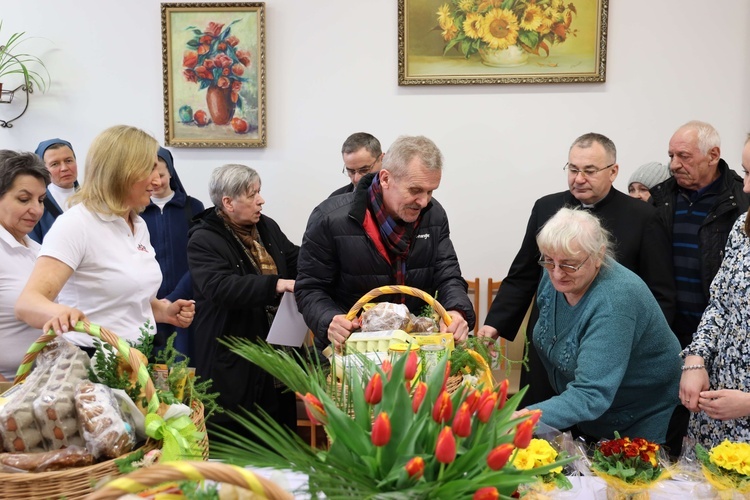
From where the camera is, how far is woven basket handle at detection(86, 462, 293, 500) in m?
0.97

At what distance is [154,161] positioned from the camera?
2.21m

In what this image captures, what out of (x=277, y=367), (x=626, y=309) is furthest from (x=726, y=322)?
(x=277, y=367)

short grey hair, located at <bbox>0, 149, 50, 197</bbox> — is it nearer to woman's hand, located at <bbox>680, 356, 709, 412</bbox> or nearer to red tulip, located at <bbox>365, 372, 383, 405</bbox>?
red tulip, located at <bbox>365, 372, 383, 405</bbox>

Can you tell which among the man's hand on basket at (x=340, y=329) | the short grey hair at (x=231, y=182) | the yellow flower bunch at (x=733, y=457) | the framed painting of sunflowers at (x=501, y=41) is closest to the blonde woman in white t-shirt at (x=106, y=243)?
the man's hand on basket at (x=340, y=329)

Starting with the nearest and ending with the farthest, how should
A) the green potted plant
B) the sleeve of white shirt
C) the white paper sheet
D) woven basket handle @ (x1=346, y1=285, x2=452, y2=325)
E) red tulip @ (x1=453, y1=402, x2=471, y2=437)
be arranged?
red tulip @ (x1=453, y1=402, x2=471, y2=437) → the sleeve of white shirt → woven basket handle @ (x1=346, y1=285, x2=452, y2=325) → the white paper sheet → the green potted plant

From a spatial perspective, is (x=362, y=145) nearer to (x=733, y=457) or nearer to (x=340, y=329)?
(x=340, y=329)

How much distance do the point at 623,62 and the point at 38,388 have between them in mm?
3875

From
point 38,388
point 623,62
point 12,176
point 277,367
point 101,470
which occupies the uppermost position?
point 623,62

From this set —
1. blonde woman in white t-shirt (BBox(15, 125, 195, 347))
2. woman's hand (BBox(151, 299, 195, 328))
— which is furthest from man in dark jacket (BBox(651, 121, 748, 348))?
blonde woman in white t-shirt (BBox(15, 125, 195, 347))

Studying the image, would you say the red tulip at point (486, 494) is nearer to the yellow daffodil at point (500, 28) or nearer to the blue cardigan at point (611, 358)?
the blue cardigan at point (611, 358)

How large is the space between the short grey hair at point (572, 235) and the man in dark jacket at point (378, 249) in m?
0.44

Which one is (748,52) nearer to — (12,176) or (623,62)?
(623,62)

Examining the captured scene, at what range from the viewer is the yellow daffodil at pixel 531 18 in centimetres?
432

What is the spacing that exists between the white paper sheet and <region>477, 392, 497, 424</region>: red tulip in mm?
1819
